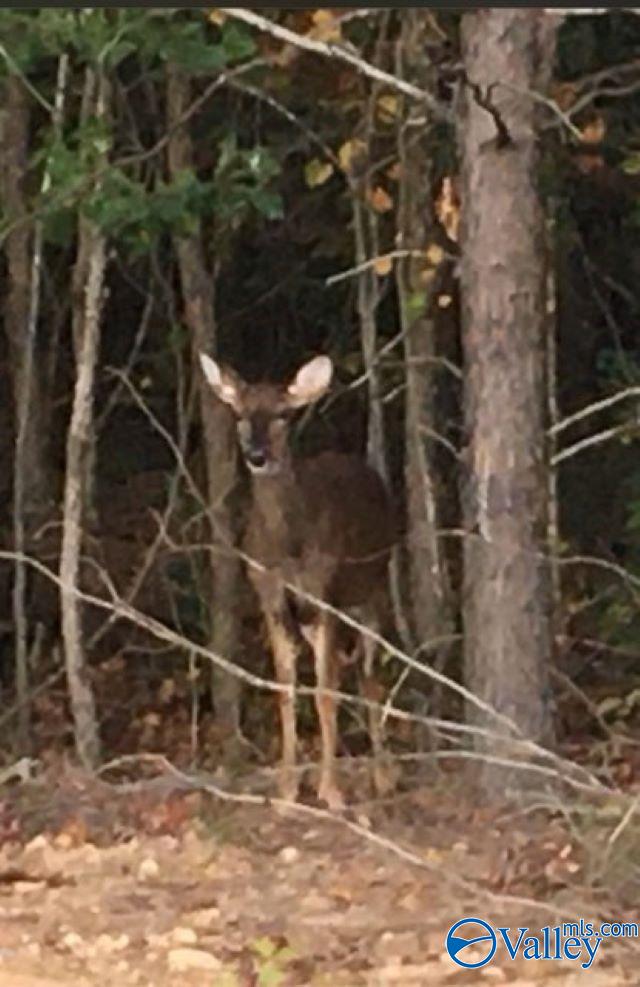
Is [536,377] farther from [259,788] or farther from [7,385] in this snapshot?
[7,385]

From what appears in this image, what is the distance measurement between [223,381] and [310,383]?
251 mm

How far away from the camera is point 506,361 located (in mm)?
5523

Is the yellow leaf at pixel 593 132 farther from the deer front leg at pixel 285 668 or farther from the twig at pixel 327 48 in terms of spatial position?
the deer front leg at pixel 285 668

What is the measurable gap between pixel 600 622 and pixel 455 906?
2.44 metres

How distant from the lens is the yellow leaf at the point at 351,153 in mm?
6543

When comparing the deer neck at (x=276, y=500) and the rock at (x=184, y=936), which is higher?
the deer neck at (x=276, y=500)

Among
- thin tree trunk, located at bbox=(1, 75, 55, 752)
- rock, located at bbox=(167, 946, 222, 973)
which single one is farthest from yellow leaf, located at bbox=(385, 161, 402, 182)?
rock, located at bbox=(167, 946, 222, 973)

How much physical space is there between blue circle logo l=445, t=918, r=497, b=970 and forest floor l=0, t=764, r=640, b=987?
0.02m

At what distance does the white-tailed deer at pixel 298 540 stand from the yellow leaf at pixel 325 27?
1024 millimetres

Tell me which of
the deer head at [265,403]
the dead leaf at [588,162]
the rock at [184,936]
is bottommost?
the rock at [184,936]

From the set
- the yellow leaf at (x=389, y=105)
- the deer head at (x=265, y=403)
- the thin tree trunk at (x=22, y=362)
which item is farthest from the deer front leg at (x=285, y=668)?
the yellow leaf at (x=389, y=105)

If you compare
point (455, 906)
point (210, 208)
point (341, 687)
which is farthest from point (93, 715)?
point (455, 906)

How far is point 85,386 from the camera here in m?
6.46

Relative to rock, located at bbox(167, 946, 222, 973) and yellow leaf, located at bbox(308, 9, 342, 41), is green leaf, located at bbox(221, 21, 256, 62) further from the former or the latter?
rock, located at bbox(167, 946, 222, 973)
